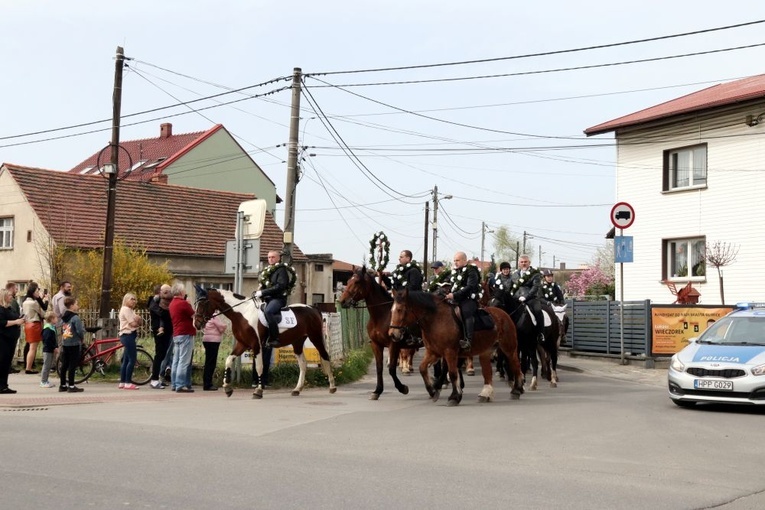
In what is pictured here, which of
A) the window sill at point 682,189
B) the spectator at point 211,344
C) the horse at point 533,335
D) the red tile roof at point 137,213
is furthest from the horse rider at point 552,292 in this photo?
the red tile roof at point 137,213

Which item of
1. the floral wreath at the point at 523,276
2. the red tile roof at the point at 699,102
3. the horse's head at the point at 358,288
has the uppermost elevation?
the red tile roof at the point at 699,102

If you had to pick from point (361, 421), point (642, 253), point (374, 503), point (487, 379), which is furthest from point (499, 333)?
point (642, 253)

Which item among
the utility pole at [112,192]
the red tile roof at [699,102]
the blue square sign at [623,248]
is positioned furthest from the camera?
the red tile roof at [699,102]

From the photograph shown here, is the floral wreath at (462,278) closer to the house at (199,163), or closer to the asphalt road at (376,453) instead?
the asphalt road at (376,453)

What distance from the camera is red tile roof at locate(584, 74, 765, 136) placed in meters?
28.2

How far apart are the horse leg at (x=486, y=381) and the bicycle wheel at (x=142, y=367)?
7.23m

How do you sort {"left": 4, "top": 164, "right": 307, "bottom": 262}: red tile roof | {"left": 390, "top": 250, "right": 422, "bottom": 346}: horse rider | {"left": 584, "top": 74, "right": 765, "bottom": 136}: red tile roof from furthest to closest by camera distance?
{"left": 4, "top": 164, "right": 307, "bottom": 262}: red tile roof < {"left": 584, "top": 74, "right": 765, "bottom": 136}: red tile roof < {"left": 390, "top": 250, "right": 422, "bottom": 346}: horse rider

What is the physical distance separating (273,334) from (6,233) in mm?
28363

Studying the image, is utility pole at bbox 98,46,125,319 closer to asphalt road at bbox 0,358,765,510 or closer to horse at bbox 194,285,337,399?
horse at bbox 194,285,337,399

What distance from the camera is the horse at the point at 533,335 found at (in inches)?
702

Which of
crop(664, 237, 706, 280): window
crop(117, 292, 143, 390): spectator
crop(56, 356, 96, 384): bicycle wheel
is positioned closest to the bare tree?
crop(664, 237, 706, 280): window

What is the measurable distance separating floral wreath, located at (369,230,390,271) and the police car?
208 inches

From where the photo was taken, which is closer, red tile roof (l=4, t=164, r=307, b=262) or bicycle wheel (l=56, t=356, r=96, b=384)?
bicycle wheel (l=56, t=356, r=96, b=384)

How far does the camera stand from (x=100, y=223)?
133 feet
